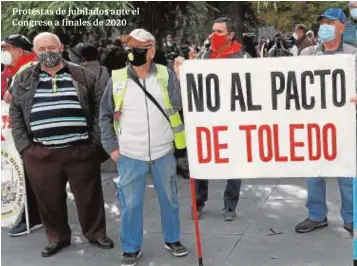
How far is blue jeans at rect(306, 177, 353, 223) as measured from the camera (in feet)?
17.4

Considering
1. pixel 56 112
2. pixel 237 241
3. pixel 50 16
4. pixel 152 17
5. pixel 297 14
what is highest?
pixel 50 16

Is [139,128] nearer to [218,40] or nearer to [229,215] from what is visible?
[218,40]

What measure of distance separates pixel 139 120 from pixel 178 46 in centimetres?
906

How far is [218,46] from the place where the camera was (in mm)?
5621

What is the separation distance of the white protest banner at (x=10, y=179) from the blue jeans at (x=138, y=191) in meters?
1.44

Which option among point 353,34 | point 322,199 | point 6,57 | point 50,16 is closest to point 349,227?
point 322,199

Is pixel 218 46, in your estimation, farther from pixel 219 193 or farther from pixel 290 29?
pixel 290 29

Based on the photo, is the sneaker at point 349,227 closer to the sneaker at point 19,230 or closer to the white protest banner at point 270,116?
the white protest banner at point 270,116

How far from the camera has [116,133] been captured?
16.0 ft

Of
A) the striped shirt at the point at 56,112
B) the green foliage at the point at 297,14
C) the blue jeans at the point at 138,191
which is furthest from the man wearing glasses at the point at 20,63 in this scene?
the green foliage at the point at 297,14

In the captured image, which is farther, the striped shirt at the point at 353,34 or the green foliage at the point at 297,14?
the green foliage at the point at 297,14

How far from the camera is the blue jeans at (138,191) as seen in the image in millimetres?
4848

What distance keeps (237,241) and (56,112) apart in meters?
1.89

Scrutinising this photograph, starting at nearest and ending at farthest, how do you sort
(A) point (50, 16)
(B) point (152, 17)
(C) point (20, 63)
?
(C) point (20, 63), (A) point (50, 16), (B) point (152, 17)
